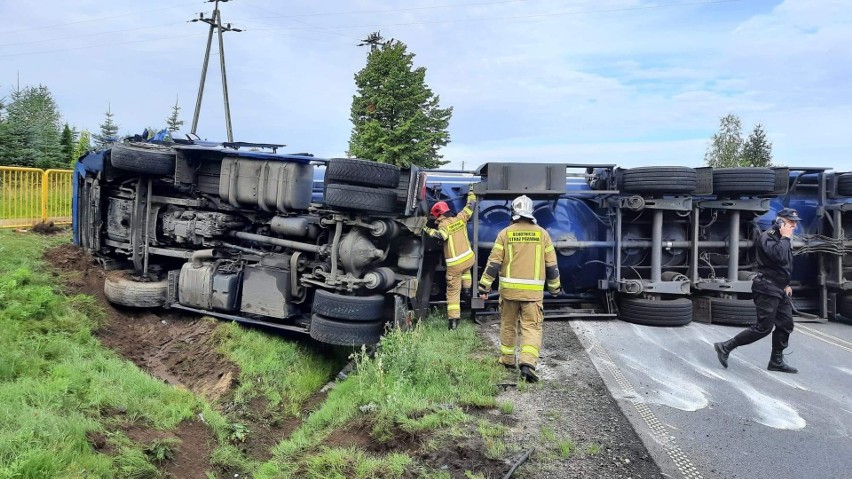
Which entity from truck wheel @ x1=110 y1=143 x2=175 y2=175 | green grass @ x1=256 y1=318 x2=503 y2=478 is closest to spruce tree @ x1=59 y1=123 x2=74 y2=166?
truck wheel @ x1=110 y1=143 x2=175 y2=175

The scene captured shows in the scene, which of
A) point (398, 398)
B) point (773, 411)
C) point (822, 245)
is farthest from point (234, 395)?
point (822, 245)

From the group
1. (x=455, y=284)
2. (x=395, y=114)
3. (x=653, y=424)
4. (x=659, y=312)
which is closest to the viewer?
(x=653, y=424)

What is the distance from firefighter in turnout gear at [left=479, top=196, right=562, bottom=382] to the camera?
491 centimetres

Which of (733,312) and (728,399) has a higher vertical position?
(733,312)

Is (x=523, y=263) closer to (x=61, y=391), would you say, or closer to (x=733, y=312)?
(x=733, y=312)

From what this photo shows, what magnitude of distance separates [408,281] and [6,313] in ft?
13.0

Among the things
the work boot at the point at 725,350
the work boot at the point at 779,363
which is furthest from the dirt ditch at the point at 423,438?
the work boot at the point at 779,363

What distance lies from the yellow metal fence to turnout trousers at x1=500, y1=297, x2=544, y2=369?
27.6 feet

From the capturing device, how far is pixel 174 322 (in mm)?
6691

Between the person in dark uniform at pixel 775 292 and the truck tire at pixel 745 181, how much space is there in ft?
5.26

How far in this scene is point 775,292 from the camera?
495 cm

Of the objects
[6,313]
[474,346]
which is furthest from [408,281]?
[6,313]

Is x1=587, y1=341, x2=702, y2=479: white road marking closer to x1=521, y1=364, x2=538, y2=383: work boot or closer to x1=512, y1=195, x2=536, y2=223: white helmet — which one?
x1=521, y1=364, x2=538, y2=383: work boot

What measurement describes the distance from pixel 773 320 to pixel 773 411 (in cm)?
107
